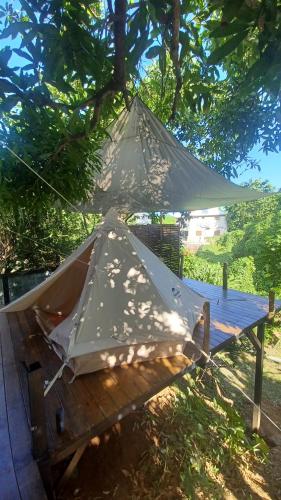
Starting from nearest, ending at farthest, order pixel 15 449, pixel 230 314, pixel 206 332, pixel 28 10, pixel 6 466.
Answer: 1. pixel 28 10
2. pixel 6 466
3. pixel 15 449
4. pixel 206 332
5. pixel 230 314

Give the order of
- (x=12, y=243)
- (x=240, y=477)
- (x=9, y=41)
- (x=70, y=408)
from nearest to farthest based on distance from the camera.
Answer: (x=9, y=41)
(x=70, y=408)
(x=240, y=477)
(x=12, y=243)

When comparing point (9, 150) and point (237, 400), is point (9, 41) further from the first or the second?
point (237, 400)

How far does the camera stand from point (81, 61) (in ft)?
4.52

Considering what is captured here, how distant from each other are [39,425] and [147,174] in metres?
2.68

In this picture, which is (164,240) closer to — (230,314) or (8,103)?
(230,314)

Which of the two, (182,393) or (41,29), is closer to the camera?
(41,29)

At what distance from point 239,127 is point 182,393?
3288mm

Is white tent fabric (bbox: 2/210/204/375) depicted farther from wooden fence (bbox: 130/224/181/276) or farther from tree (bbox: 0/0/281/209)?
wooden fence (bbox: 130/224/181/276)

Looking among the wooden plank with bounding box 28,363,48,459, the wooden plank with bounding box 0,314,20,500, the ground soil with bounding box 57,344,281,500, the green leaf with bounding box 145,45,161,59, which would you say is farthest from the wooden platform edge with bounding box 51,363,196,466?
the green leaf with bounding box 145,45,161,59

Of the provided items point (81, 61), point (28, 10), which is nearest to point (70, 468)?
point (81, 61)

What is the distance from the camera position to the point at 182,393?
3.55 metres

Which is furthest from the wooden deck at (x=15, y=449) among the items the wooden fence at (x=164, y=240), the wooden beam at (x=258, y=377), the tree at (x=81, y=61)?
the wooden fence at (x=164, y=240)

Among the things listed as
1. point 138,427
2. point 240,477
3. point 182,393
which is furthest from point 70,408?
point 240,477

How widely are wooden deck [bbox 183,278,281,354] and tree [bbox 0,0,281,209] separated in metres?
2.29
